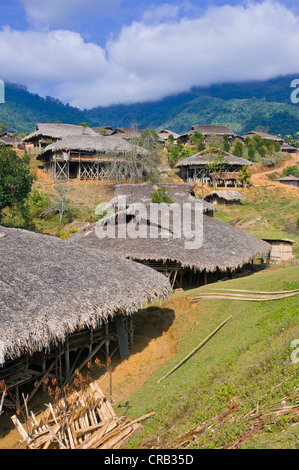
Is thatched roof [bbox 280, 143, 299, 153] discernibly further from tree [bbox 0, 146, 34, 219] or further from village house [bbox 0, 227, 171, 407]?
village house [bbox 0, 227, 171, 407]

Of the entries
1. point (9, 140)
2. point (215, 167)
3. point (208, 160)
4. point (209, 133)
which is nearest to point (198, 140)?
point (209, 133)

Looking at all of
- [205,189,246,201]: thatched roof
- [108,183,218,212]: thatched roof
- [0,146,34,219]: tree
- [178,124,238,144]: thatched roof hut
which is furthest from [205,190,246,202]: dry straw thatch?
[178,124,238,144]: thatched roof hut

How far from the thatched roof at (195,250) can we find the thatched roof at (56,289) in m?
2.62

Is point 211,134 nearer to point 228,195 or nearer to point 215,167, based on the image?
point 215,167

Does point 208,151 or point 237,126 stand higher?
point 237,126

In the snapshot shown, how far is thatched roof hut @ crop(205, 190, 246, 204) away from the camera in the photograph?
113 ft

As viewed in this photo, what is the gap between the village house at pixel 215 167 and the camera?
3934 centimetres

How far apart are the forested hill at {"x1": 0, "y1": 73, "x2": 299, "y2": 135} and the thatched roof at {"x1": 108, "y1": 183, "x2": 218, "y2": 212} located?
13.9 meters

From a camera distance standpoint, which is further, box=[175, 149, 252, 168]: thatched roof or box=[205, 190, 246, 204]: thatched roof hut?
box=[175, 149, 252, 168]: thatched roof

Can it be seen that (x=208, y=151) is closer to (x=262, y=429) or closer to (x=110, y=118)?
(x=262, y=429)

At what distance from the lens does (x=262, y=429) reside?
5.66 m

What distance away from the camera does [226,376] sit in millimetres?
7840
